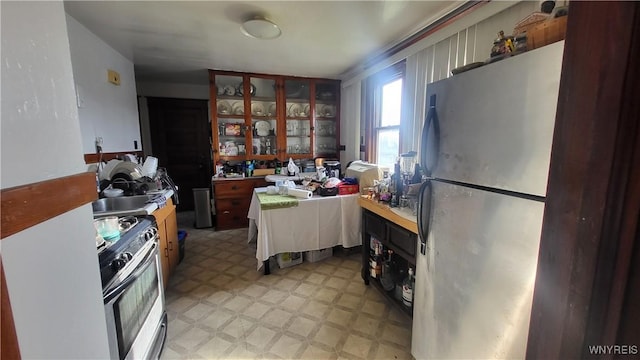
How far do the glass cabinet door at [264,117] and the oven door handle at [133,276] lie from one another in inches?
105

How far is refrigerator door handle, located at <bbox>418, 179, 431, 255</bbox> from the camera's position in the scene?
1.34 m

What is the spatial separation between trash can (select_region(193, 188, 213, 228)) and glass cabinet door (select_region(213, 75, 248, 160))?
639 mm

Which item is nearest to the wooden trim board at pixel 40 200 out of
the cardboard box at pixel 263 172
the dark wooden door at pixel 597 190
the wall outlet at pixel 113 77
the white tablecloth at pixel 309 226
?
the dark wooden door at pixel 597 190

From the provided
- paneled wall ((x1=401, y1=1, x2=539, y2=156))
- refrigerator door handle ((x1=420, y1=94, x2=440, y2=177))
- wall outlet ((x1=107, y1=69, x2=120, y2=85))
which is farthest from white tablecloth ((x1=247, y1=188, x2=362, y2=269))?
wall outlet ((x1=107, y1=69, x2=120, y2=85))

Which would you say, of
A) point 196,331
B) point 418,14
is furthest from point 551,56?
point 196,331

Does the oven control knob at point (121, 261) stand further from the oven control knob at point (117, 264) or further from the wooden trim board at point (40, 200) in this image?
the wooden trim board at point (40, 200)

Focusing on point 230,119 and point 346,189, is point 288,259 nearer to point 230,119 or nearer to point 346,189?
point 346,189

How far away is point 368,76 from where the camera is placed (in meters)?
3.35

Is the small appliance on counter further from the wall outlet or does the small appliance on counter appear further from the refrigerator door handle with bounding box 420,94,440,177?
the wall outlet

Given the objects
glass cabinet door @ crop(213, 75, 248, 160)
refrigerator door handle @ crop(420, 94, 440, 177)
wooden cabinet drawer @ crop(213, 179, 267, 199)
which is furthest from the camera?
glass cabinet door @ crop(213, 75, 248, 160)

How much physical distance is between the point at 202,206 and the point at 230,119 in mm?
1433

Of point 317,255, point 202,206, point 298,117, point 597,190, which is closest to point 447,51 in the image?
point 597,190

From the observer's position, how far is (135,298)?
1.25 metres

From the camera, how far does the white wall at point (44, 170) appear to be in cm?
46
